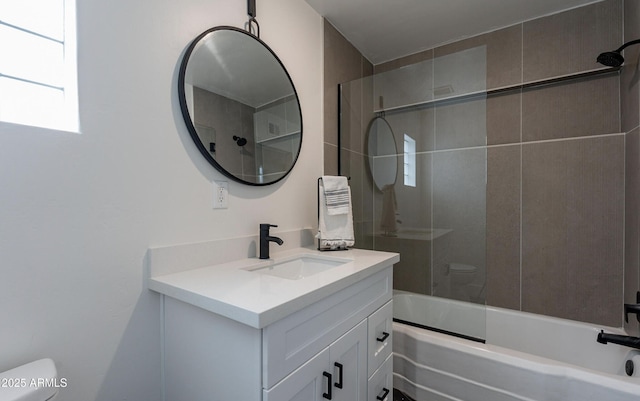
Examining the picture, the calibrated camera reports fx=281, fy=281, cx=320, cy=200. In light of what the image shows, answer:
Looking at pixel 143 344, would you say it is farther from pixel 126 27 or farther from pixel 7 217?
pixel 126 27

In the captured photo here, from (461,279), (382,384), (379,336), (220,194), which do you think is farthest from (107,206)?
(461,279)

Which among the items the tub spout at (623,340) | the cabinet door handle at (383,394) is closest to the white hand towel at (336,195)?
the cabinet door handle at (383,394)

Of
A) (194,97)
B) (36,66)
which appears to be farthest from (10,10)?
(194,97)

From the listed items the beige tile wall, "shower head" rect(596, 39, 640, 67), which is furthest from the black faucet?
"shower head" rect(596, 39, 640, 67)

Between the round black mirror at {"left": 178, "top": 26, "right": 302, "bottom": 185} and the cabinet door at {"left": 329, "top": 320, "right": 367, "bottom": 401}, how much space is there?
802 millimetres

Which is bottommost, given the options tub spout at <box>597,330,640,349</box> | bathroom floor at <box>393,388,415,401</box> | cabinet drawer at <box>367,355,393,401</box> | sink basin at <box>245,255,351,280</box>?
bathroom floor at <box>393,388,415,401</box>

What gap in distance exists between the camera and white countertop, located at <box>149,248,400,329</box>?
0.72m

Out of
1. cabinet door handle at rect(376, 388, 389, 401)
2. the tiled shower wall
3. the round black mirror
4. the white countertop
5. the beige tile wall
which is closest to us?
the white countertop

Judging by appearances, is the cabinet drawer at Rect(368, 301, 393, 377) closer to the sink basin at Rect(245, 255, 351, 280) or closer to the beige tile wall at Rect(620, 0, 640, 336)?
the sink basin at Rect(245, 255, 351, 280)

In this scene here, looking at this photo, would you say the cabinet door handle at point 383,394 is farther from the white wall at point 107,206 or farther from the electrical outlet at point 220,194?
the electrical outlet at point 220,194

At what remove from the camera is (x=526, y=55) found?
1.95 m

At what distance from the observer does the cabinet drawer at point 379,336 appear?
47.3 inches

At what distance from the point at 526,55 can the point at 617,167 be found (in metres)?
0.92

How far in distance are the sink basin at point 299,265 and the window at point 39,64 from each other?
86cm
